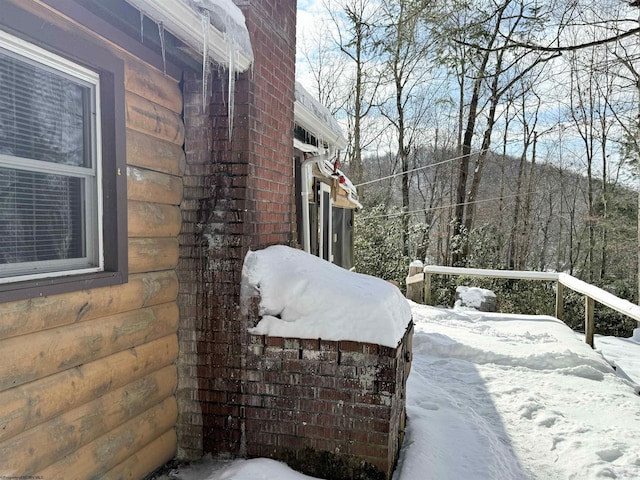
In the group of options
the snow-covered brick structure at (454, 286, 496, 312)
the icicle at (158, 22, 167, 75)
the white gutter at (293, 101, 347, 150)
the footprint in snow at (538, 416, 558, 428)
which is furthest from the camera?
the snow-covered brick structure at (454, 286, 496, 312)

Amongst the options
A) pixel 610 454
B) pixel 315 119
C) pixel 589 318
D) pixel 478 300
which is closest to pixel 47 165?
pixel 315 119

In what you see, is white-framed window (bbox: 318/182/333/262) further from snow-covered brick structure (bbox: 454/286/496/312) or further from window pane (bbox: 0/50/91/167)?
window pane (bbox: 0/50/91/167)

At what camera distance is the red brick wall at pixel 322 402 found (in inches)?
94.3

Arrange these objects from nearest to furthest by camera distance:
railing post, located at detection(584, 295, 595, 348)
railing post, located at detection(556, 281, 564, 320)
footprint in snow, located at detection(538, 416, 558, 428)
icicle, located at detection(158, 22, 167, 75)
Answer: icicle, located at detection(158, 22, 167, 75) < footprint in snow, located at detection(538, 416, 558, 428) < railing post, located at detection(584, 295, 595, 348) < railing post, located at detection(556, 281, 564, 320)

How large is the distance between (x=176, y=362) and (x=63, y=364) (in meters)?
0.92

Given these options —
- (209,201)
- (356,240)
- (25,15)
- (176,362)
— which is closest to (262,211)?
(209,201)

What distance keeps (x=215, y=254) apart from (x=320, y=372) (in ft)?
3.19

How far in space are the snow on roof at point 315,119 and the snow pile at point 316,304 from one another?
167cm

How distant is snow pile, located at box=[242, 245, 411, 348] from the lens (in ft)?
8.04

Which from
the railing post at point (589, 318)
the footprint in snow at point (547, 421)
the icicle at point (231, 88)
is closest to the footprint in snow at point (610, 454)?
the footprint in snow at point (547, 421)

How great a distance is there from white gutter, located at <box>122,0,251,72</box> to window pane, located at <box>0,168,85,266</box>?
0.84 m

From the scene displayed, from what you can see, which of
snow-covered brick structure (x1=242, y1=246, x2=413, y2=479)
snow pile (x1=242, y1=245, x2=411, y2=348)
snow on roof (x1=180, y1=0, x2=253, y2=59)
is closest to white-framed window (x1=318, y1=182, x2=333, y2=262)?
snow pile (x1=242, y1=245, x2=411, y2=348)

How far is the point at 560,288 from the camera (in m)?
6.88

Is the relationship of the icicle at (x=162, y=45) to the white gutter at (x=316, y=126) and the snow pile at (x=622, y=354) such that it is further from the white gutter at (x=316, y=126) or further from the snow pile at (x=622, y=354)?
the snow pile at (x=622, y=354)
